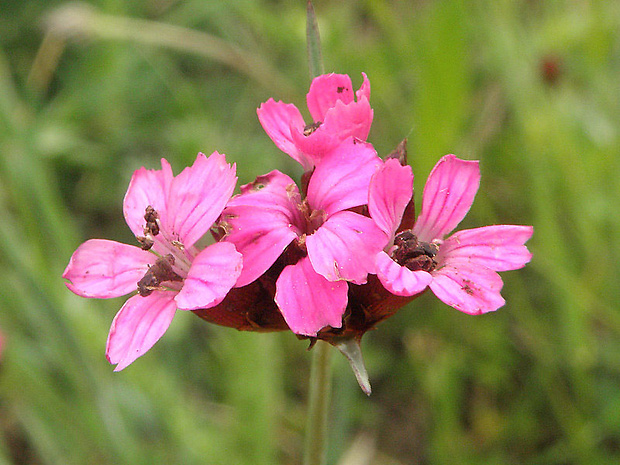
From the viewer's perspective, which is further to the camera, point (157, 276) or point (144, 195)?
point (144, 195)

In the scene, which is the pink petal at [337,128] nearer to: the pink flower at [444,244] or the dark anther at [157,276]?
the pink flower at [444,244]

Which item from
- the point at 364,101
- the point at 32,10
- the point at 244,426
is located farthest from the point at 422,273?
the point at 32,10

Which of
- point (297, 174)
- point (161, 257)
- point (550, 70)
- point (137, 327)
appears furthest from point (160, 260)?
point (550, 70)

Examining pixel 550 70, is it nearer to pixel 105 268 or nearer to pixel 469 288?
pixel 469 288

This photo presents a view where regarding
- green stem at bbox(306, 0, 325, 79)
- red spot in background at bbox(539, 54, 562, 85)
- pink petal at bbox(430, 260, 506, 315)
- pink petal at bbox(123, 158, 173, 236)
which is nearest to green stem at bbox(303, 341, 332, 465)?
pink petal at bbox(430, 260, 506, 315)

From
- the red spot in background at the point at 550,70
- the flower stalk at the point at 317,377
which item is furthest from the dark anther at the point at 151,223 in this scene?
the red spot in background at the point at 550,70

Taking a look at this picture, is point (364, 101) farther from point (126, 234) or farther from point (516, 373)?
point (126, 234)

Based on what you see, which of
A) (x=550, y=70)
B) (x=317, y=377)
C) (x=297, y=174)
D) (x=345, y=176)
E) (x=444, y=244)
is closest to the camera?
(x=345, y=176)
